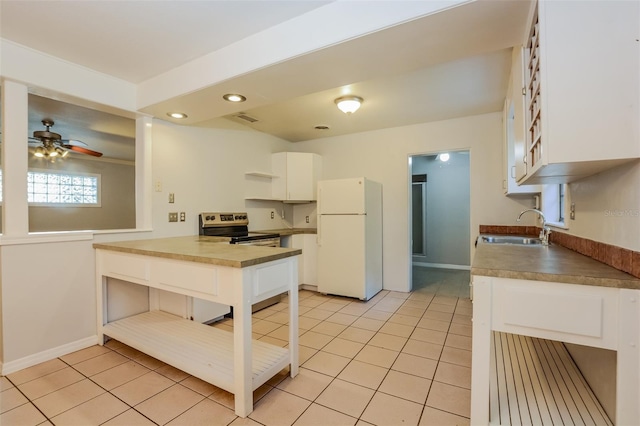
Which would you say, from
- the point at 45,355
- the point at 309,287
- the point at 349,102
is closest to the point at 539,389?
the point at 349,102

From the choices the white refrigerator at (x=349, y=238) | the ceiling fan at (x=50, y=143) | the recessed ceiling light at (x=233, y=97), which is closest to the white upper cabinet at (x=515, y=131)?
the white refrigerator at (x=349, y=238)

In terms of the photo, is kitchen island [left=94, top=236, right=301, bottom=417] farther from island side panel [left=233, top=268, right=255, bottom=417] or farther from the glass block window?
the glass block window

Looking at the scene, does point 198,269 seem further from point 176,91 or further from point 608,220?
point 608,220

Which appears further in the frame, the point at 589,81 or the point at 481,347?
the point at 481,347

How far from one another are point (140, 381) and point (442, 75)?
3.34 metres

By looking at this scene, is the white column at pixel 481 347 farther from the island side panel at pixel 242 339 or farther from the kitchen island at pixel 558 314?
the island side panel at pixel 242 339

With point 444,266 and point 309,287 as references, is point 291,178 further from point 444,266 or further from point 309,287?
point 444,266

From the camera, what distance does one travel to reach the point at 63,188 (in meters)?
5.25

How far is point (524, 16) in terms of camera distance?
4.79 ft

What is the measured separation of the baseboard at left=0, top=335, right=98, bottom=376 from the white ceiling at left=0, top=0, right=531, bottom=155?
210 centimetres

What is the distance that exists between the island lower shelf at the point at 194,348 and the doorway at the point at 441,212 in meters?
4.16

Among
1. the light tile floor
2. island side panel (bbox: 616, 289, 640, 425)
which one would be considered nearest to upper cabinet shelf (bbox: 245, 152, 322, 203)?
the light tile floor

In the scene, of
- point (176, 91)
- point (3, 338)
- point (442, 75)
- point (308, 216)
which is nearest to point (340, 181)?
point (308, 216)

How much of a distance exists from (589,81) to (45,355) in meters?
3.70
